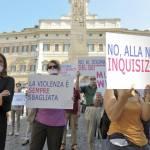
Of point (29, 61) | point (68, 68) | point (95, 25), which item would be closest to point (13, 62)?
point (29, 61)

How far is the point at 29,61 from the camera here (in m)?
71.8

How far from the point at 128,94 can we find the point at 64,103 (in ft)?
7.55

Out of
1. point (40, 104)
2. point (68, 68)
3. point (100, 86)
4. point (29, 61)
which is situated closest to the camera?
point (40, 104)

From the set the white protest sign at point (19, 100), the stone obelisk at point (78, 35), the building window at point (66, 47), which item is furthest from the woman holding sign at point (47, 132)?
the building window at point (66, 47)

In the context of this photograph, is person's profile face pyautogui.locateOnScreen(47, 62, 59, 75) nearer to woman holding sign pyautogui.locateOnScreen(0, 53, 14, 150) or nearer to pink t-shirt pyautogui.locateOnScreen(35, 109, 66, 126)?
pink t-shirt pyautogui.locateOnScreen(35, 109, 66, 126)

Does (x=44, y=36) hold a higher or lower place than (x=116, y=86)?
higher

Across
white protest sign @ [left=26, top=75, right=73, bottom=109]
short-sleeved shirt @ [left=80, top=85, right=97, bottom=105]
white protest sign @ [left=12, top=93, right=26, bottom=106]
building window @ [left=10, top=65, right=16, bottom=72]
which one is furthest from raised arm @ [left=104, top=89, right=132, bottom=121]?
building window @ [left=10, top=65, right=16, bottom=72]

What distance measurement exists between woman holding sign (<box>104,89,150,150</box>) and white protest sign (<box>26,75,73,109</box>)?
213cm

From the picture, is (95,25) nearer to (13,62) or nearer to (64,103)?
(13,62)

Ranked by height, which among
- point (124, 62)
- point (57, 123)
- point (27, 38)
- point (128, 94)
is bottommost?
point (57, 123)

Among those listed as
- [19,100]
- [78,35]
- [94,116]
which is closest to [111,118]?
[94,116]

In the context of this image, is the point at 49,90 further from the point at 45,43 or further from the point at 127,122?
the point at 45,43

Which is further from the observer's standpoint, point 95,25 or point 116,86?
point 95,25

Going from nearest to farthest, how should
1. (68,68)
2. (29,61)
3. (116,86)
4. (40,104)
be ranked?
(116,86) → (40,104) → (68,68) → (29,61)
